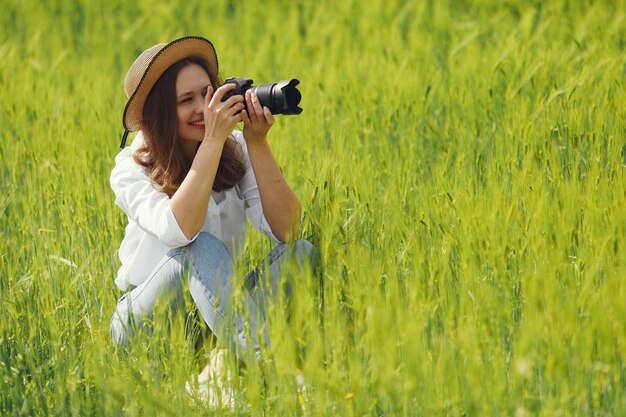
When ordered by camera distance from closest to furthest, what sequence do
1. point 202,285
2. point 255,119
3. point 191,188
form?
point 202,285
point 191,188
point 255,119

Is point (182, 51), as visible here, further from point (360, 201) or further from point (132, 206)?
point (360, 201)

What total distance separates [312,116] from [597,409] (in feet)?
6.44

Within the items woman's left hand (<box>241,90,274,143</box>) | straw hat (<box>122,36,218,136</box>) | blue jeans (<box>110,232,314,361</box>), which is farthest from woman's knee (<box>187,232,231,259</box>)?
straw hat (<box>122,36,218,136</box>)

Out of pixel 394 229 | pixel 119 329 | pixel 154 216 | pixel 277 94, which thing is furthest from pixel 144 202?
pixel 394 229

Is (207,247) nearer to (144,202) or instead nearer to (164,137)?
(144,202)

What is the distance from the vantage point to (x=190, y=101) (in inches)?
98.7

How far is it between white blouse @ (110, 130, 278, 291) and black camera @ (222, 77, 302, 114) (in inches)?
10.9

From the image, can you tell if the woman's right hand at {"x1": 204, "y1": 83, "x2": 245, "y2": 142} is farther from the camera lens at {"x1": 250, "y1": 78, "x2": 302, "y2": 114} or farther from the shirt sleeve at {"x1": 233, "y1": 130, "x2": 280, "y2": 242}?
the shirt sleeve at {"x1": 233, "y1": 130, "x2": 280, "y2": 242}

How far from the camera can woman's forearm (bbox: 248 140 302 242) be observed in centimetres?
248

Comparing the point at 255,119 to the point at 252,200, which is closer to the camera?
the point at 255,119

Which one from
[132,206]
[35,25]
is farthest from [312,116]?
[35,25]

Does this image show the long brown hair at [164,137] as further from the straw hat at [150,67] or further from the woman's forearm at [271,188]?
the woman's forearm at [271,188]

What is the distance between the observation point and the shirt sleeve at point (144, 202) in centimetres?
228

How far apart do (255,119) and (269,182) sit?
0.18 metres
